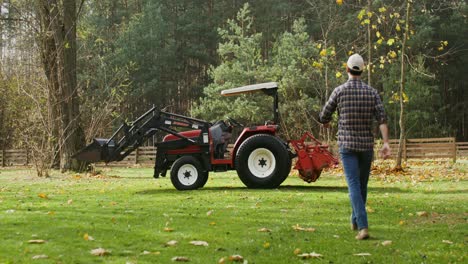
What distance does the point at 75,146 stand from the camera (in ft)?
67.7

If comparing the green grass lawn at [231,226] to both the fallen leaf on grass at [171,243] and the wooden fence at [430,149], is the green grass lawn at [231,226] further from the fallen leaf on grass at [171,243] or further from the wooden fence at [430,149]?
the wooden fence at [430,149]

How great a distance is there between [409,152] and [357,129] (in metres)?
22.0

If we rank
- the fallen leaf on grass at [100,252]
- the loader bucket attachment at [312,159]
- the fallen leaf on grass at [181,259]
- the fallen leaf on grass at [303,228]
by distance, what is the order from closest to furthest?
the fallen leaf on grass at [181,259], the fallen leaf on grass at [100,252], the fallen leaf on grass at [303,228], the loader bucket attachment at [312,159]

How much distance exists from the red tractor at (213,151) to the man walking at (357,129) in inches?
228

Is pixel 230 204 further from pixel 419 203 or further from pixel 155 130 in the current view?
pixel 155 130

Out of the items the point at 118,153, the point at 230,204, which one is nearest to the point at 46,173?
the point at 118,153

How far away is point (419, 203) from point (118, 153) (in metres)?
6.29

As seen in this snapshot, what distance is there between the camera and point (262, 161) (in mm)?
12781

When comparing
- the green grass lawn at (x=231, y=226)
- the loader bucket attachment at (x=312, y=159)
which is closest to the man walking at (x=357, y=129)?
the green grass lawn at (x=231, y=226)

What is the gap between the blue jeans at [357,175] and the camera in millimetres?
6453

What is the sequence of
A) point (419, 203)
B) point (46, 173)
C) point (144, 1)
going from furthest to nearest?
point (144, 1) → point (46, 173) → point (419, 203)

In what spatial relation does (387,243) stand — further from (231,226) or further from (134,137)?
(134,137)

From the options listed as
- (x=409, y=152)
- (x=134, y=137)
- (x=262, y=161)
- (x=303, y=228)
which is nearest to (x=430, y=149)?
(x=409, y=152)

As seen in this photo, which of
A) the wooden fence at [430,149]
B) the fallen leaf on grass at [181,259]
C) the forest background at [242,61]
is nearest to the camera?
the fallen leaf on grass at [181,259]
